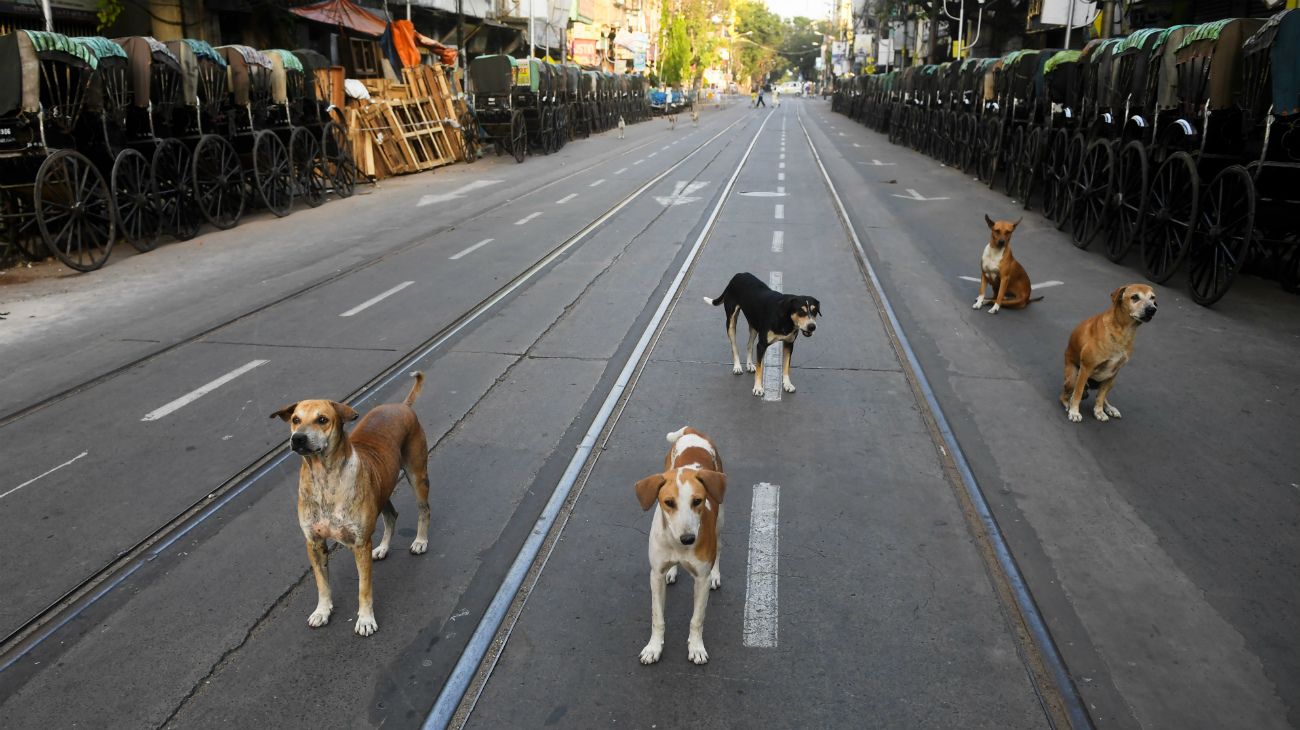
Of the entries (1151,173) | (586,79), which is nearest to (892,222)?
(1151,173)

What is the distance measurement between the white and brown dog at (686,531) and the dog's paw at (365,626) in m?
1.25

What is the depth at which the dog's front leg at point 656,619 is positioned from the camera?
146 inches

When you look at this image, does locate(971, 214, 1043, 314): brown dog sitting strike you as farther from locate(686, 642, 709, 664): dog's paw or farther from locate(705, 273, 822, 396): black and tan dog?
locate(686, 642, 709, 664): dog's paw

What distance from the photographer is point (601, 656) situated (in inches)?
153

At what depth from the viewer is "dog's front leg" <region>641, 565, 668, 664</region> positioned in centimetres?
372

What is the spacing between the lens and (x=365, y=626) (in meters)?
4.02

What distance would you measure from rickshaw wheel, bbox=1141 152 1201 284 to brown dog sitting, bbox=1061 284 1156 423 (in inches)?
172

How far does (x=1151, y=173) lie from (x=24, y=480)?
1263 centimetres

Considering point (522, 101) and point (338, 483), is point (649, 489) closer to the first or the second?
point (338, 483)

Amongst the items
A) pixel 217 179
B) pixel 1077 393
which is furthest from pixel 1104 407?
pixel 217 179

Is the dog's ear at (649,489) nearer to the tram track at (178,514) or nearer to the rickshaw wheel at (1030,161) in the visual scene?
the tram track at (178,514)

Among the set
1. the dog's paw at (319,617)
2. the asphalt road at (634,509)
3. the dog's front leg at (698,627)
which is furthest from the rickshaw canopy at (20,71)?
the dog's front leg at (698,627)

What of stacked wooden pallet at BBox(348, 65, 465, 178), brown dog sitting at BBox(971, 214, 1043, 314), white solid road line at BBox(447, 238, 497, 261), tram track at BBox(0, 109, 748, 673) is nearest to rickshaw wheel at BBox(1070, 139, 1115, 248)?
brown dog sitting at BBox(971, 214, 1043, 314)

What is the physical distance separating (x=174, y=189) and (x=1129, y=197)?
14099 mm
